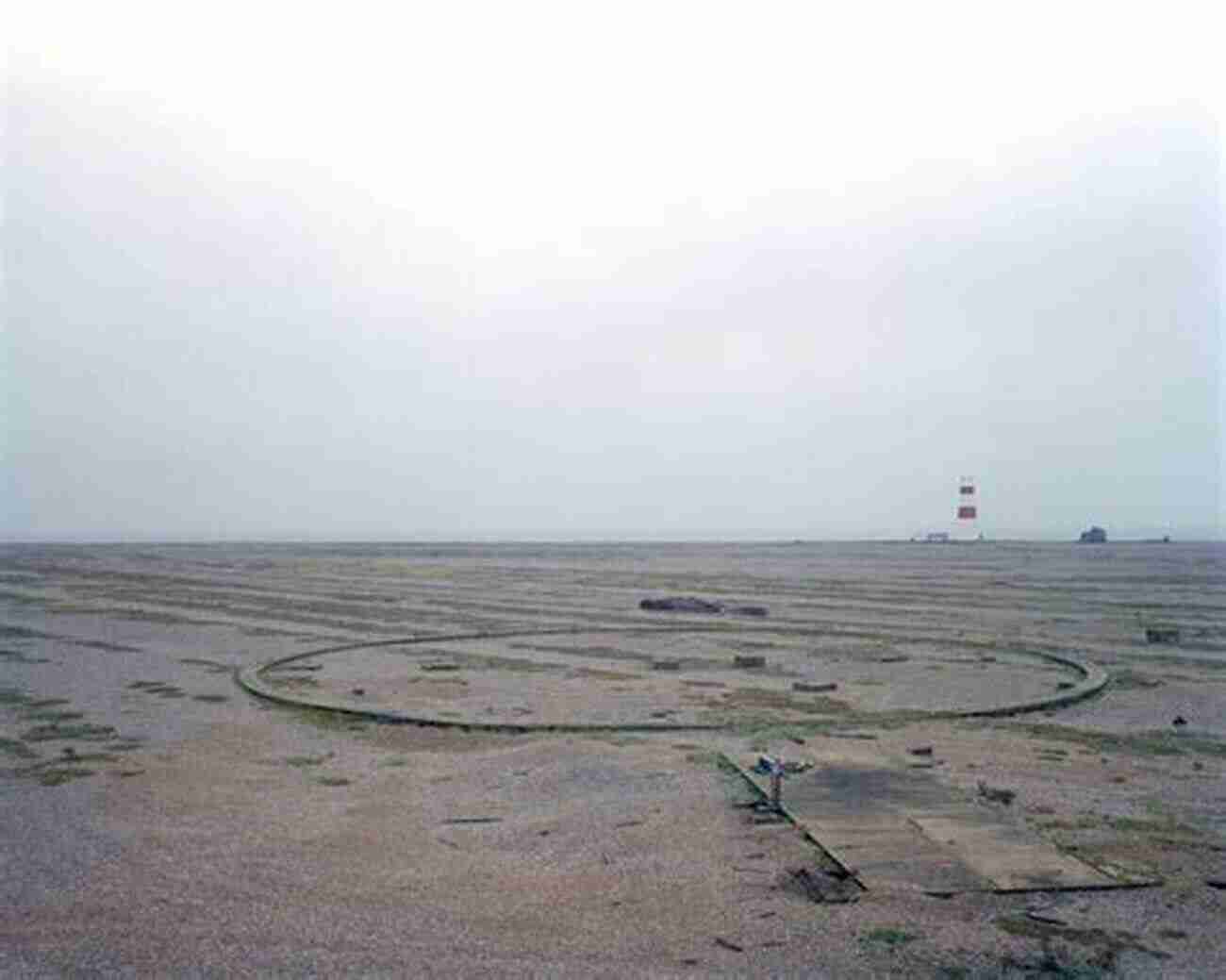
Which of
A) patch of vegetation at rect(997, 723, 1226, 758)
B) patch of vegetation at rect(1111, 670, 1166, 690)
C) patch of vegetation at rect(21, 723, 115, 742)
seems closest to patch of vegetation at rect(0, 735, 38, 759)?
patch of vegetation at rect(21, 723, 115, 742)

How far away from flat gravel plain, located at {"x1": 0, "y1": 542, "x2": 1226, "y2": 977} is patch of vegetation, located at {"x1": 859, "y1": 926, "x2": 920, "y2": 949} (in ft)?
0.09

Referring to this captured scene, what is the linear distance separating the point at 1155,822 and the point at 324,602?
121 feet

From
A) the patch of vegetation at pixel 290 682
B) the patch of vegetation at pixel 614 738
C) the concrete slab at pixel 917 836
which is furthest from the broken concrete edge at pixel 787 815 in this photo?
the patch of vegetation at pixel 290 682

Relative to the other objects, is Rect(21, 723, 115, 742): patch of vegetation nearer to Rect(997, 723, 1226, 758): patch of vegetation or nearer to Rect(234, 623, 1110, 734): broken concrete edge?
Rect(234, 623, 1110, 734): broken concrete edge

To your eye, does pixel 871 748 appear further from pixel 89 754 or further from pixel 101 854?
pixel 89 754

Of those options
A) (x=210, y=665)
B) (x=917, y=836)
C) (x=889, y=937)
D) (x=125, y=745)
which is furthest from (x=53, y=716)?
(x=889, y=937)

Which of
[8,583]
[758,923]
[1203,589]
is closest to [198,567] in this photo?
[8,583]

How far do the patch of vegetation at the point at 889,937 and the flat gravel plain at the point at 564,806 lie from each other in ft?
0.09

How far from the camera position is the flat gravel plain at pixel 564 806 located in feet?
26.7

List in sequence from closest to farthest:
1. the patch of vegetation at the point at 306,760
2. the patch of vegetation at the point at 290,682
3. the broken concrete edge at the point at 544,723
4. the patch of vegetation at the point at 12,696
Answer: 1. the patch of vegetation at the point at 306,760
2. the broken concrete edge at the point at 544,723
3. the patch of vegetation at the point at 12,696
4. the patch of vegetation at the point at 290,682

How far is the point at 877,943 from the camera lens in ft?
26.5

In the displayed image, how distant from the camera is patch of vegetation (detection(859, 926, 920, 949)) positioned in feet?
26.5

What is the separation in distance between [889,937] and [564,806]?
184 inches

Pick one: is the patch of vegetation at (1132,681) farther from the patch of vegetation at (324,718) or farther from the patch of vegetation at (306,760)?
the patch of vegetation at (306,760)
